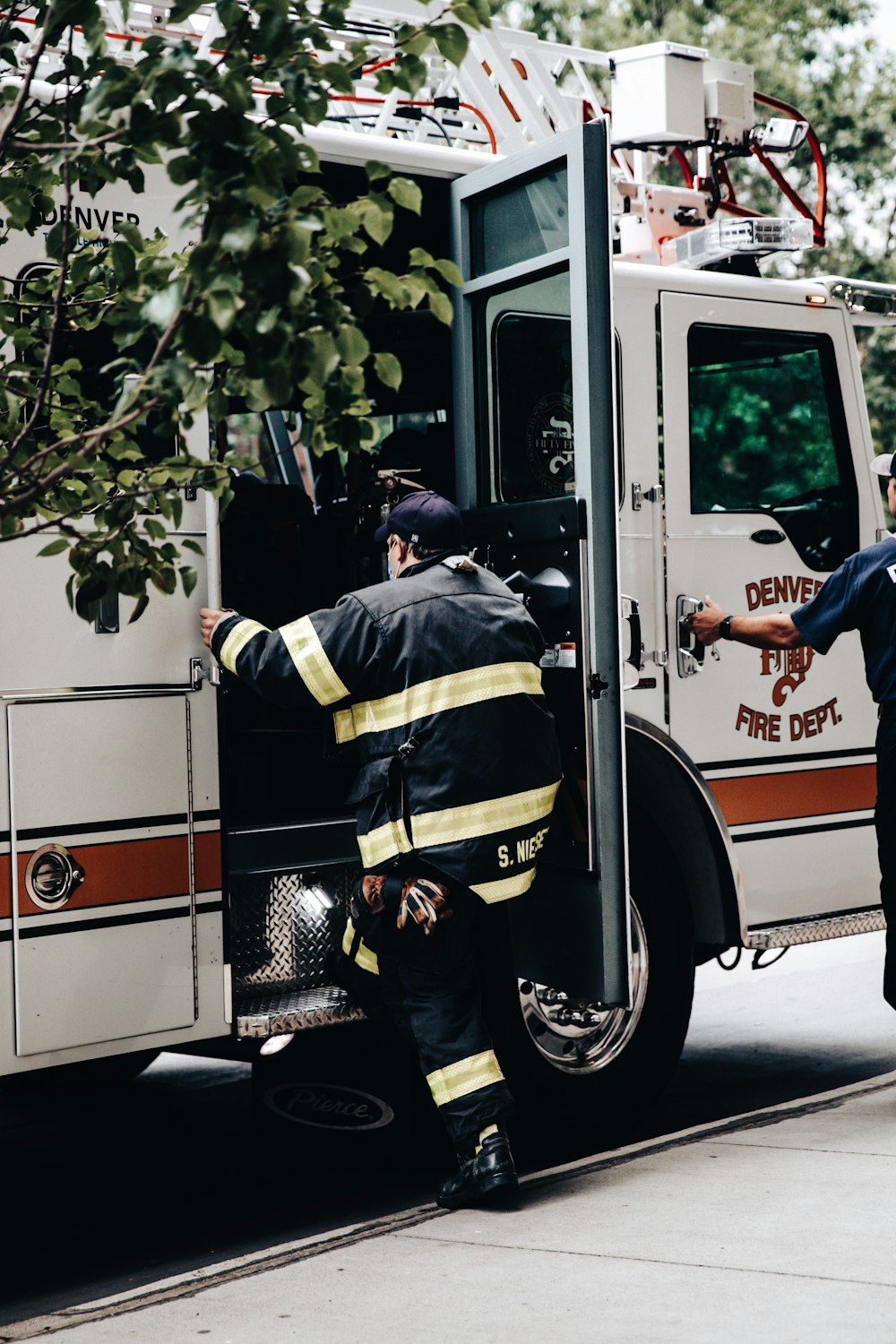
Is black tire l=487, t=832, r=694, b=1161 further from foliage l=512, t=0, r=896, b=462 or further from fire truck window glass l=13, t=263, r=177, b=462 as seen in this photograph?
foliage l=512, t=0, r=896, b=462

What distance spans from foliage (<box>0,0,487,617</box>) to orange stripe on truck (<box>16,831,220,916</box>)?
0.83m

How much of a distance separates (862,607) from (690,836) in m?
0.86

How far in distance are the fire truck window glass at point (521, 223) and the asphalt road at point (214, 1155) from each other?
226 cm

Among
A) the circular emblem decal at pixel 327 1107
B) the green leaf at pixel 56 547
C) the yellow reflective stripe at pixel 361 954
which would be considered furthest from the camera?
the circular emblem decal at pixel 327 1107

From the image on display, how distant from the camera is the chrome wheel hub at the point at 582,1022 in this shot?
5168 mm

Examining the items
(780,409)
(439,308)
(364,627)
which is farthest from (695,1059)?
(439,308)

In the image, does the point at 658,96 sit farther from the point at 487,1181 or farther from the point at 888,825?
the point at 487,1181

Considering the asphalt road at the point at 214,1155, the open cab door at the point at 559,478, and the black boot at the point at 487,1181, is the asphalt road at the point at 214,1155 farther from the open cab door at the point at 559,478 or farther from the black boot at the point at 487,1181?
the open cab door at the point at 559,478

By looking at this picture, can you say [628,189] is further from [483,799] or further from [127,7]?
[127,7]

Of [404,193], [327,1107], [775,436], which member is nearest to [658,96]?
[775,436]

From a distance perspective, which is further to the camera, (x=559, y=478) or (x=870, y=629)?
(x=870, y=629)

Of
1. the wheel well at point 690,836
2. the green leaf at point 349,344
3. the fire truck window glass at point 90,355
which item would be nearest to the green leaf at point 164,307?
the green leaf at point 349,344

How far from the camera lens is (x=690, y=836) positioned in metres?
5.52

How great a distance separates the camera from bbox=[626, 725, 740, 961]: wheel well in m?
5.41
